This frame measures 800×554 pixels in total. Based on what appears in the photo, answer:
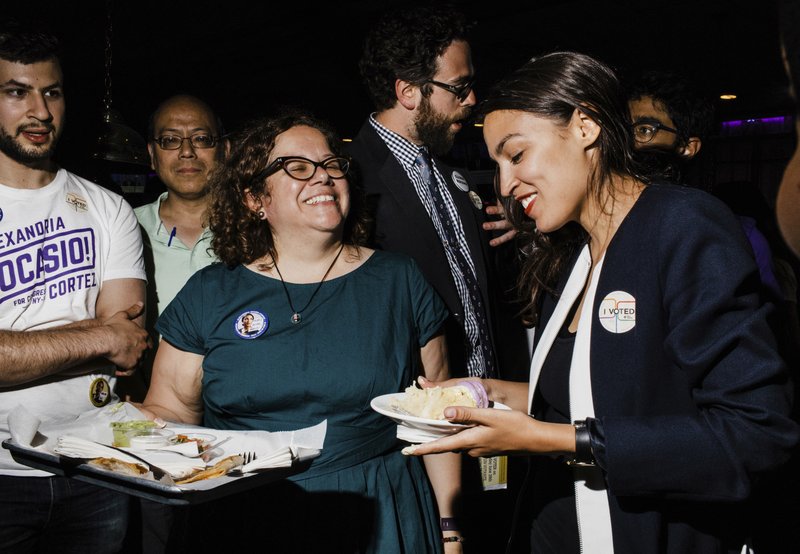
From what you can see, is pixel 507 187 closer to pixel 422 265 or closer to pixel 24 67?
pixel 422 265

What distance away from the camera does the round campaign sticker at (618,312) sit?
136cm

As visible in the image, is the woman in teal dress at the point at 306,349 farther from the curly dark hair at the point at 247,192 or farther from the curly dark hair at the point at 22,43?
the curly dark hair at the point at 22,43

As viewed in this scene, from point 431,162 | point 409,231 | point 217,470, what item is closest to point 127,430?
point 217,470

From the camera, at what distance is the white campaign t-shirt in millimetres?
2055

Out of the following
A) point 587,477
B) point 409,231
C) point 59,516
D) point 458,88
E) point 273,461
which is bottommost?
point 59,516

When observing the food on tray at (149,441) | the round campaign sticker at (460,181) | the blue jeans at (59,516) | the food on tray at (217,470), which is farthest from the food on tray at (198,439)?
the round campaign sticker at (460,181)

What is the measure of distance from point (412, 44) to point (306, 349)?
1400 millimetres

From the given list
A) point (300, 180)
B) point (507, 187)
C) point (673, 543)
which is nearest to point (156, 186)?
point (300, 180)

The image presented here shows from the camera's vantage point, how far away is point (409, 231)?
247cm

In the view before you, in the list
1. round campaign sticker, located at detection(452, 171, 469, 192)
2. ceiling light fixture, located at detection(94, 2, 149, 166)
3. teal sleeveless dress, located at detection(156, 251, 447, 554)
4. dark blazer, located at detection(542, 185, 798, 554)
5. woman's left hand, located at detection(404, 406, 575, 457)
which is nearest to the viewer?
dark blazer, located at detection(542, 185, 798, 554)

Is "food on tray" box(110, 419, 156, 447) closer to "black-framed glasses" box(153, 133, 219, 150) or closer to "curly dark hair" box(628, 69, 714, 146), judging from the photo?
"black-framed glasses" box(153, 133, 219, 150)

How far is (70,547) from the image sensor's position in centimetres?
215

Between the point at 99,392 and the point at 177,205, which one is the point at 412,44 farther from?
the point at 99,392

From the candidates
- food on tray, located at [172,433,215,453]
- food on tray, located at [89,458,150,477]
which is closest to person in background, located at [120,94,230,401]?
food on tray, located at [172,433,215,453]
